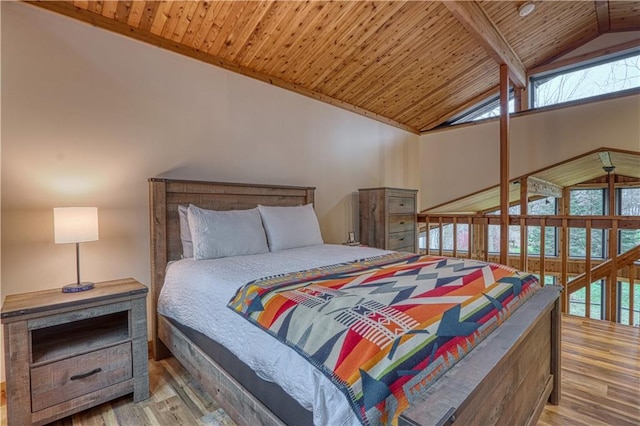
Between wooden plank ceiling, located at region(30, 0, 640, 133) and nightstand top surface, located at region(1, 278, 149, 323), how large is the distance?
5.96 feet

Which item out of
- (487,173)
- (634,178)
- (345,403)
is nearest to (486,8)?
(487,173)

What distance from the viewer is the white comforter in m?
0.93

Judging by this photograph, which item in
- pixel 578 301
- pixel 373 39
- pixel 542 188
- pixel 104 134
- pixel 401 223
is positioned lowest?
pixel 578 301

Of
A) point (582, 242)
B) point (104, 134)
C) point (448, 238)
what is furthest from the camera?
point (448, 238)

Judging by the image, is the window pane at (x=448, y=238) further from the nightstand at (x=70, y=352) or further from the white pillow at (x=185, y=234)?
the nightstand at (x=70, y=352)

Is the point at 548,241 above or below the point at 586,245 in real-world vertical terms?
below

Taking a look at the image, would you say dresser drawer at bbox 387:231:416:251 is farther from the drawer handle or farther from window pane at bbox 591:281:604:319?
window pane at bbox 591:281:604:319

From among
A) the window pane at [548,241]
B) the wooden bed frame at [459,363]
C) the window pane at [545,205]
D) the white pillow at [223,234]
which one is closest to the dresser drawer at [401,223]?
the wooden bed frame at [459,363]

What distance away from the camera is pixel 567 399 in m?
1.83

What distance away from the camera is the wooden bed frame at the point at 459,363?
88 cm

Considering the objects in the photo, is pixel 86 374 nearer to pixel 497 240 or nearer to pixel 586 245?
pixel 586 245

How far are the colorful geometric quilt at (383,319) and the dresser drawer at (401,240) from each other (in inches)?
81.4

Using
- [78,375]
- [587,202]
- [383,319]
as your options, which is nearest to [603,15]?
[587,202]

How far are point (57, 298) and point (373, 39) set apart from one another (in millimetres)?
3312
